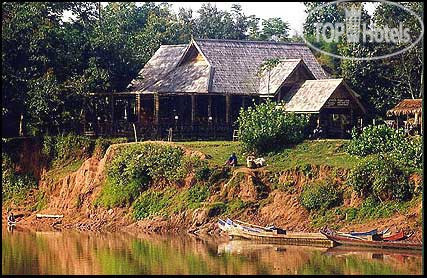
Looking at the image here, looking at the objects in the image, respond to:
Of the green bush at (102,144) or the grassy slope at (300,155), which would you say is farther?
the green bush at (102,144)

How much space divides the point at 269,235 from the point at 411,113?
1159 centimetres

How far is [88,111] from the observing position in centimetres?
4616

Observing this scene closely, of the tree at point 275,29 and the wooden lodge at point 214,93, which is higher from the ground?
the tree at point 275,29

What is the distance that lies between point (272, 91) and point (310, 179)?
10.2 metres

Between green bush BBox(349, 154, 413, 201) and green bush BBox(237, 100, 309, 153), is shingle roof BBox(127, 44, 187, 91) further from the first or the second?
green bush BBox(349, 154, 413, 201)

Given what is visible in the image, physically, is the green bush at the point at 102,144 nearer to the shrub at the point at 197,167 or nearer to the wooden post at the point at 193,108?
the wooden post at the point at 193,108

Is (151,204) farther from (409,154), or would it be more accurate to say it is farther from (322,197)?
(409,154)

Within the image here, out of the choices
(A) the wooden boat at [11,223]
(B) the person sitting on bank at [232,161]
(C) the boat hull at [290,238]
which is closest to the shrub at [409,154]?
(C) the boat hull at [290,238]

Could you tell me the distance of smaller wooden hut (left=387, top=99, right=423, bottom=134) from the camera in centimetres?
4162

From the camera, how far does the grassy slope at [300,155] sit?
36844mm

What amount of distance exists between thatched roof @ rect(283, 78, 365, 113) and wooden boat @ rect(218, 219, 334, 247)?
9.85 m

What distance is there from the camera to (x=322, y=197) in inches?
1385

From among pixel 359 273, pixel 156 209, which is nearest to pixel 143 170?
pixel 156 209

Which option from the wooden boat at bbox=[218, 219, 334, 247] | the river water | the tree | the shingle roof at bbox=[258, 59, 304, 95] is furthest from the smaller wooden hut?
the tree
